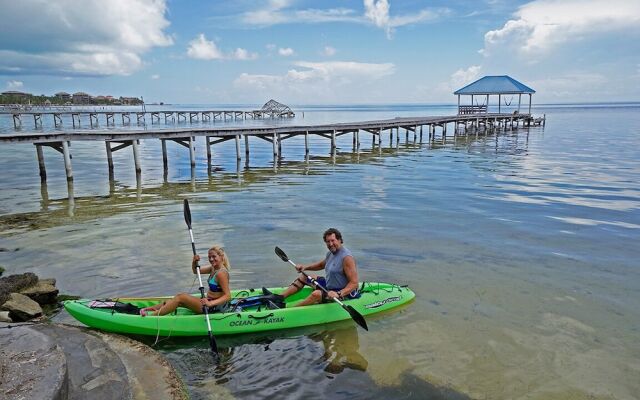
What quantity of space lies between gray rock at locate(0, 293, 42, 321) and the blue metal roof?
2140 inches

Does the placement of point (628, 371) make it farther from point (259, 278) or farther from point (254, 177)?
point (254, 177)

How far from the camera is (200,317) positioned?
723cm

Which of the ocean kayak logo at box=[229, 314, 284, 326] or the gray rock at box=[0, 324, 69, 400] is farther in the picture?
the ocean kayak logo at box=[229, 314, 284, 326]

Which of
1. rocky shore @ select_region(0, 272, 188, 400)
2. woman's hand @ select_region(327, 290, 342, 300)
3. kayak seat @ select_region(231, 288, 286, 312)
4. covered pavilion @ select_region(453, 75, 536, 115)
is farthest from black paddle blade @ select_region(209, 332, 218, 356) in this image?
covered pavilion @ select_region(453, 75, 536, 115)

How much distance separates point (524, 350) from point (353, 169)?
19.2m

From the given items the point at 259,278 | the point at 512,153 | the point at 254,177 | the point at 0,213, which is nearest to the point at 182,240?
the point at 259,278

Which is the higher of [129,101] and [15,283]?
[129,101]

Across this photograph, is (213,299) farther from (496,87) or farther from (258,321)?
(496,87)

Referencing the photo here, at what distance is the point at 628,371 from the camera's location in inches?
257

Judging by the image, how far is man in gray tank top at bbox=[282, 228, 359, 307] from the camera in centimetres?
795

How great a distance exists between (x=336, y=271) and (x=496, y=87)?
53.1 meters

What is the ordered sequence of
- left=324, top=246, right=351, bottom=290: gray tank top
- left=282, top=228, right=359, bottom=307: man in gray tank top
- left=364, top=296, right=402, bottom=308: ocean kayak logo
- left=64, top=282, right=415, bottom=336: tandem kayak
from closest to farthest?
left=64, top=282, right=415, bottom=336: tandem kayak → left=282, top=228, right=359, bottom=307: man in gray tank top → left=324, top=246, right=351, bottom=290: gray tank top → left=364, top=296, right=402, bottom=308: ocean kayak logo

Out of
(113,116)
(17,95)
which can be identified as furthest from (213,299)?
(17,95)

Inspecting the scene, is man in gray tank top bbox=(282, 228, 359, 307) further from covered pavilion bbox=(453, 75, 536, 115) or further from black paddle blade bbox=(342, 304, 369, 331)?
covered pavilion bbox=(453, 75, 536, 115)
